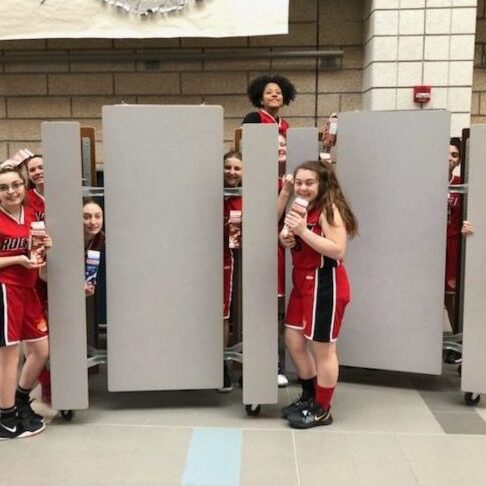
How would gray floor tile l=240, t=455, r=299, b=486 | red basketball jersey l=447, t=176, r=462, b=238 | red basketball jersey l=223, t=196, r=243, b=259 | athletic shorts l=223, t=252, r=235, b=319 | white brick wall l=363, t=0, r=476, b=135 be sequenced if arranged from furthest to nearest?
white brick wall l=363, t=0, r=476, b=135
red basketball jersey l=447, t=176, r=462, b=238
athletic shorts l=223, t=252, r=235, b=319
red basketball jersey l=223, t=196, r=243, b=259
gray floor tile l=240, t=455, r=299, b=486

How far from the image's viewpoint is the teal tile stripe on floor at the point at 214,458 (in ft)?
7.56

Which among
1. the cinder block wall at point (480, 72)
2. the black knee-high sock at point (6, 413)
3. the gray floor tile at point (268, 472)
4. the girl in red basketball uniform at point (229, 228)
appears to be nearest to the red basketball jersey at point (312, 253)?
the girl in red basketball uniform at point (229, 228)

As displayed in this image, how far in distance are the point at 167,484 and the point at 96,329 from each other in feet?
4.43

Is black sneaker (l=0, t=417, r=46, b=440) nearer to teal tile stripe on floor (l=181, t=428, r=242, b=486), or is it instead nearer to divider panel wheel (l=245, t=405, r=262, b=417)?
teal tile stripe on floor (l=181, t=428, r=242, b=486)

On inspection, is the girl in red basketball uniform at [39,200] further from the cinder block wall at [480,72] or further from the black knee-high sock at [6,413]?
the cinder block wall at [480,72]

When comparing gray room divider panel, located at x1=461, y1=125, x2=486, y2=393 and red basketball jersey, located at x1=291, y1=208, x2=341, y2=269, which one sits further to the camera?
gray room divider panel, located at x1=461, y1=125, x2=486, y2=393

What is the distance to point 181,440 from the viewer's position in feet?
8.71

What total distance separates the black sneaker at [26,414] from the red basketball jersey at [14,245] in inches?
25.4

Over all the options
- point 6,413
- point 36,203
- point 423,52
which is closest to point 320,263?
point 36,203

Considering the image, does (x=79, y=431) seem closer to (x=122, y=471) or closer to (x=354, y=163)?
(x=122, y=471)

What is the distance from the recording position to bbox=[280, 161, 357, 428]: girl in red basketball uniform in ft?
8.62

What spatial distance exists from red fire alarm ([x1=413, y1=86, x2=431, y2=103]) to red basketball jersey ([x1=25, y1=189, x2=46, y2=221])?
3.78 m

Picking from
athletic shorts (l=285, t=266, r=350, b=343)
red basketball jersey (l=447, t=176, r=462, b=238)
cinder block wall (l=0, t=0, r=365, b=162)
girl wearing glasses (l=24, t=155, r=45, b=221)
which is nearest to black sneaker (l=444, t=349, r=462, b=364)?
red basketball jersey (l=447, t=176, r=462, b=238)

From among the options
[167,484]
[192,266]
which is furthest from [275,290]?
[167,484]
